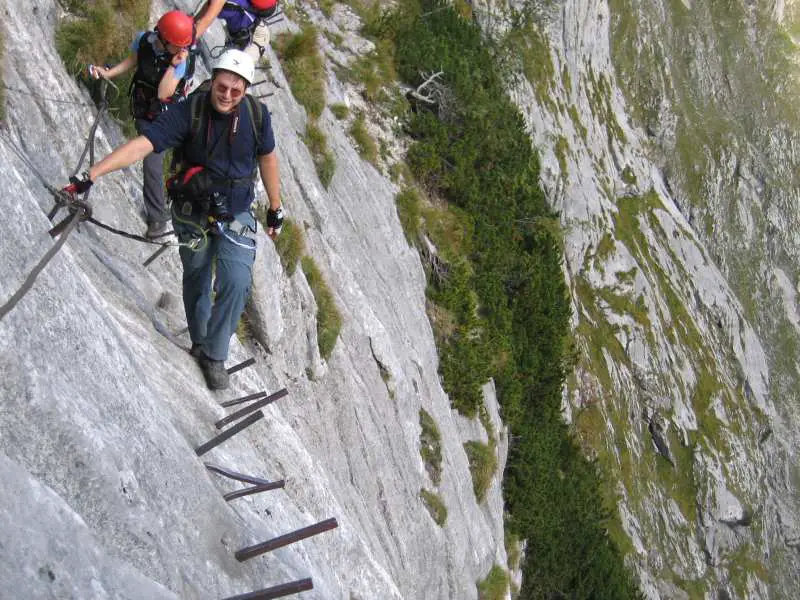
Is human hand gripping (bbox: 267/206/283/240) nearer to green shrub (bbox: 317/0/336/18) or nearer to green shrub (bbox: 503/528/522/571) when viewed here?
green shrub (bbox: 503/528/522/571)

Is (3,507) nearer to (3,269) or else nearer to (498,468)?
(3,269)

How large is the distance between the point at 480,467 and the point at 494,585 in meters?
2.70

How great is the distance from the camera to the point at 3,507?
346cm

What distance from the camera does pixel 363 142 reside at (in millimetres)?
20266

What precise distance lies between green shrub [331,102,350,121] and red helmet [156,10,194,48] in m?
12.2

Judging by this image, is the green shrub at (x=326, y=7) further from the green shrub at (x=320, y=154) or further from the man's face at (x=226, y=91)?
the man's face at (x=226, y=91)

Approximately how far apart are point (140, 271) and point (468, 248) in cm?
1620

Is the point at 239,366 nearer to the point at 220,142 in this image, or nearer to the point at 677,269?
the point at 220,142

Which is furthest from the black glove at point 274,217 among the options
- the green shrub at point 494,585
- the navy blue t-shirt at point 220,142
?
the green shrub at point 494,585

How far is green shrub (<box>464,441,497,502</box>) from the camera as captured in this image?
18734 mm

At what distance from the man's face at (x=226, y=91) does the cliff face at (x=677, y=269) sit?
2872 cm

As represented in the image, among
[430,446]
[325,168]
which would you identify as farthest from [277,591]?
[325,168]

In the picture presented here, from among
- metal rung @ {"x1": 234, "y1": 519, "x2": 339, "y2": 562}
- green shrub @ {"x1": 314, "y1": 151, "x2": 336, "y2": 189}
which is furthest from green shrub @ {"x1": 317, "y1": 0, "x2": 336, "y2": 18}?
metal rung @ {"x1": 234, "y1": 519, "x2": 339, "y2": 562}

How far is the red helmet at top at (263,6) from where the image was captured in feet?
31.0
